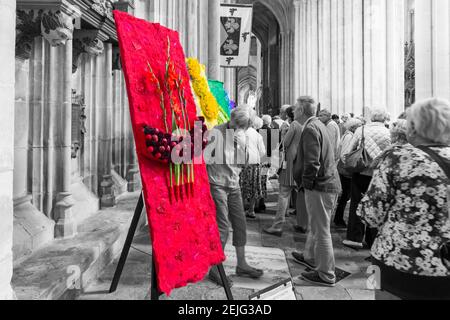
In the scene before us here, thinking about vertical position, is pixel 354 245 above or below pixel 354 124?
below

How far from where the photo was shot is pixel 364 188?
4.82 m

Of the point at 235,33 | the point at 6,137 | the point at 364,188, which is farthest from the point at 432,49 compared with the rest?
the point at 6,137

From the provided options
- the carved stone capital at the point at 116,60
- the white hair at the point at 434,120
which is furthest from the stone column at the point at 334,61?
the white hair at the point at 434,120

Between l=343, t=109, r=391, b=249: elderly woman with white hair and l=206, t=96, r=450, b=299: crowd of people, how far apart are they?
1cm

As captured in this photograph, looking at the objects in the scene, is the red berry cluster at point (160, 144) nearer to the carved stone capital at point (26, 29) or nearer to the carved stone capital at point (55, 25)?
the carved stone capital at point (55, 25)

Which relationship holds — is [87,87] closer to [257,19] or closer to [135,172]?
[135,172]

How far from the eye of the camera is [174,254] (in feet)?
7.97

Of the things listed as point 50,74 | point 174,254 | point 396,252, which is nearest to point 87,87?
point 50,74

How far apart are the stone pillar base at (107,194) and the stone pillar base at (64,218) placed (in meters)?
1.25

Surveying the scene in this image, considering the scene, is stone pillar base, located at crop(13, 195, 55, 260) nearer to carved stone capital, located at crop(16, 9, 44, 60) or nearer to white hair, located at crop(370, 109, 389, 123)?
carved stone capital, located at crop(16, 9, 44, 60)

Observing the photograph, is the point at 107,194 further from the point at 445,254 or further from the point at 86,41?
the point at 445,254

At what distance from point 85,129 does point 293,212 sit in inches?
143

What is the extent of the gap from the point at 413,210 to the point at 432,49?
27.7ft

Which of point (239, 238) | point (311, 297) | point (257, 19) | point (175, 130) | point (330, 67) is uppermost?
point (257, 19)
